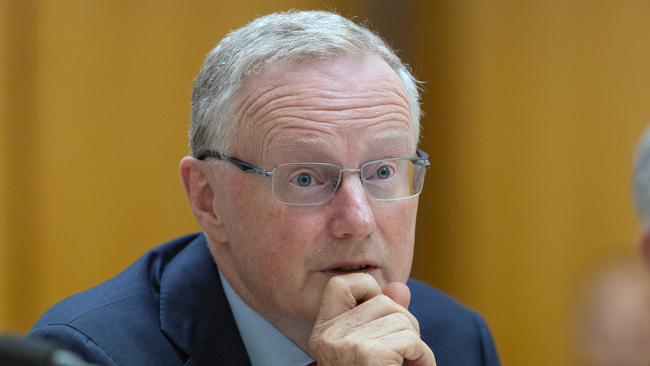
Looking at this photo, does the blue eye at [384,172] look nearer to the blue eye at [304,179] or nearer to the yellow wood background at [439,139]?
the blue eye at [304,179]

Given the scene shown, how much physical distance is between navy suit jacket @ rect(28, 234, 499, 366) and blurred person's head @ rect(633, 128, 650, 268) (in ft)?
2.68

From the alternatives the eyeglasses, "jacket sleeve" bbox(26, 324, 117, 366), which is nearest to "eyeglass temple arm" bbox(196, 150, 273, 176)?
the eyeglasses

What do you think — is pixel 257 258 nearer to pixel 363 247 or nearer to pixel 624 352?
pixel 363 247

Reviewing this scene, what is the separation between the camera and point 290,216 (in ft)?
6.83

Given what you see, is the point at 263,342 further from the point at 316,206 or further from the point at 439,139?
the point at 439,139

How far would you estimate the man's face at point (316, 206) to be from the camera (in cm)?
207

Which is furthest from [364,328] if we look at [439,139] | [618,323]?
[439,139]

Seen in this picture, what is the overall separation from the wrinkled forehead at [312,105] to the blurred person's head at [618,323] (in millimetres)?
1507

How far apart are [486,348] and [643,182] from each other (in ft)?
3.04

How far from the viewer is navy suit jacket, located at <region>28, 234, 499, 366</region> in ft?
6.86

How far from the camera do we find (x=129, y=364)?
6.77ft

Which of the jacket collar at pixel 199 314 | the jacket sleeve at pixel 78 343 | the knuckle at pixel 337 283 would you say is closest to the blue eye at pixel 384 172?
the knuckle at pixel 337 283

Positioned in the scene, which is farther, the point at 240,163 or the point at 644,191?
the point at 240,163

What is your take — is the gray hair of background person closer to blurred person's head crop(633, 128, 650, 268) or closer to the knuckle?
the knuckle
